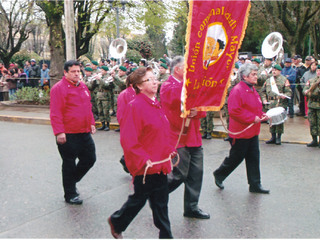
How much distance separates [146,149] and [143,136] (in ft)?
0.41

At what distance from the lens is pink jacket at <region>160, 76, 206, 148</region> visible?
4.18 meters

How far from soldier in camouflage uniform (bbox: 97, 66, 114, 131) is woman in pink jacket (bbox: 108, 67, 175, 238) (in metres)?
7.51

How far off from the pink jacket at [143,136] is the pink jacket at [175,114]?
2.28 feet

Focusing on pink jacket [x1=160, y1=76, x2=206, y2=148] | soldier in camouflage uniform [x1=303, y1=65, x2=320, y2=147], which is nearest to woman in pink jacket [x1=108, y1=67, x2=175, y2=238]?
pink jacket [x1=160, y1=76, x2=206, y2=148]

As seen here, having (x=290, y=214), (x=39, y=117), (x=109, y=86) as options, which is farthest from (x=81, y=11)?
(x=290, y=214)

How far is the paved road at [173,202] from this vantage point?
4.14m

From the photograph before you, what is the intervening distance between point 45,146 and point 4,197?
3501 millimetres

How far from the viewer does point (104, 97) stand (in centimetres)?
1110

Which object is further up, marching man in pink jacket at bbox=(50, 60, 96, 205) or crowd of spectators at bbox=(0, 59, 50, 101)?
marching man in pink jacket at bbox=(50, 60, 96, 205)

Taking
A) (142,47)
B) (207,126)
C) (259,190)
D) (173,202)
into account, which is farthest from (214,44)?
(142,47)

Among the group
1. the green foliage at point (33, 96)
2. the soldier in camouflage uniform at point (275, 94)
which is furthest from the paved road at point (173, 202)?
the green foliage at point (33, 96)

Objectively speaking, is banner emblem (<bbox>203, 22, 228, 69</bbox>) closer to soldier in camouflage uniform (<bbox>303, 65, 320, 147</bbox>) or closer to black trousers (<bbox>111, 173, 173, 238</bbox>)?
black trousers (<bbox>111, 173, 173, 238</bbox>)

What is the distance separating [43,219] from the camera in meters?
4.49

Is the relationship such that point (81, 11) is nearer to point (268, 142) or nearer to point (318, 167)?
point (268, 142)
